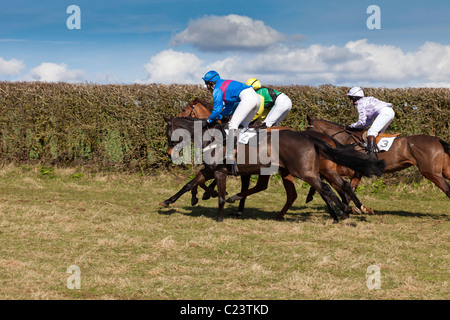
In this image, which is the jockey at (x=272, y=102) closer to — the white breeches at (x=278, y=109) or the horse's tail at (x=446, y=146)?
the white breeches at (x=278, y=109)

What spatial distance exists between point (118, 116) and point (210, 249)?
7.34m

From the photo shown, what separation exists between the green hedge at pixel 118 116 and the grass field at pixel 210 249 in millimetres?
2016

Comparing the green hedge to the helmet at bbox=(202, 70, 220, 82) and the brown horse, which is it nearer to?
→ the brown horse

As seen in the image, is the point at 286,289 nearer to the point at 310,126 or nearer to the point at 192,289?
the point at 192,289

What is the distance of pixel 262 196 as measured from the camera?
39.1ft

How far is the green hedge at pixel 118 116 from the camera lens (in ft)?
40.9

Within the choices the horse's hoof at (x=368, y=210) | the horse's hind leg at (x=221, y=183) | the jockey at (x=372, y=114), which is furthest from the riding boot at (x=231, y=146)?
the horse's hoof at (x=368, y=210)

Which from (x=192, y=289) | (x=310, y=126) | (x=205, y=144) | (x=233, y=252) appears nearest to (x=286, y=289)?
(x=192, y=289)

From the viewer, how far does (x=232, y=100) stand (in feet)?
28.2

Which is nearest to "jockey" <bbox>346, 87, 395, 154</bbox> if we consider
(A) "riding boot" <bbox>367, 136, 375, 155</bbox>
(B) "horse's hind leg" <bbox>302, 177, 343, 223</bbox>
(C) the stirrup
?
(A) "riding boot" <bbox>367, 136, 375, 155</bbox>

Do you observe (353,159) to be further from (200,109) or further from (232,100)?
(200,109)

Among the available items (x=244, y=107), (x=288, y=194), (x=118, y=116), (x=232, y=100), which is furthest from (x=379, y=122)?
(x=118, y=116)

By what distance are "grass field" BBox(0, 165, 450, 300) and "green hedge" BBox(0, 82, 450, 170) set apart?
2.02 metres

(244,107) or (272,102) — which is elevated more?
(272,102)
